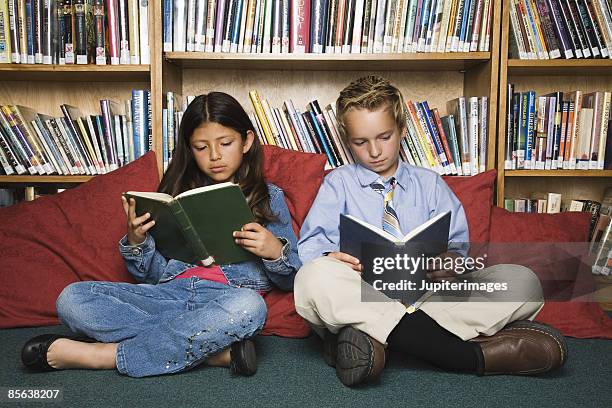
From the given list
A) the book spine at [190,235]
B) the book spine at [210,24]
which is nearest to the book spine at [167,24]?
the book spine at [210,24]

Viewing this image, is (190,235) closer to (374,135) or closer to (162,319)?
(162,319)

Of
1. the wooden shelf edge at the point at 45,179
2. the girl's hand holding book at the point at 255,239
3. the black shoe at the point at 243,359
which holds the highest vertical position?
the wooden shelf edge at the point at 45,179

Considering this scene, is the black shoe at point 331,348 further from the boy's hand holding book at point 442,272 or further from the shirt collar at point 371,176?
the shirt collar at point 371,176

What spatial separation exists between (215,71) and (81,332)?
117 cm

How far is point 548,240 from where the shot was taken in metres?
1.83

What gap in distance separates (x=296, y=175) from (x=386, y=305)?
24.5 inches

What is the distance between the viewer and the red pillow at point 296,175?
5.98 ft

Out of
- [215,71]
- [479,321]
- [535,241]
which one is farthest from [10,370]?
[535,241]

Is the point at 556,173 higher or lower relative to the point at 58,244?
higher

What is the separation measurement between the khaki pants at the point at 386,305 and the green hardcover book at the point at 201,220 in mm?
189

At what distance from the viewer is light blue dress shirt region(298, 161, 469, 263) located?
5.45 feet

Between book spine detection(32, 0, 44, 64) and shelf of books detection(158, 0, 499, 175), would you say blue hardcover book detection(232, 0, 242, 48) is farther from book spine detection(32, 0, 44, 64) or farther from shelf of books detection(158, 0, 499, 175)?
book spine detection(32, 0, 44, 64)

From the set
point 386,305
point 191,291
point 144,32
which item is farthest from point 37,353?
point 144,32

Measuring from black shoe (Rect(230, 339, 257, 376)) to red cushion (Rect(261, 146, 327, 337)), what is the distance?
1.01ft
